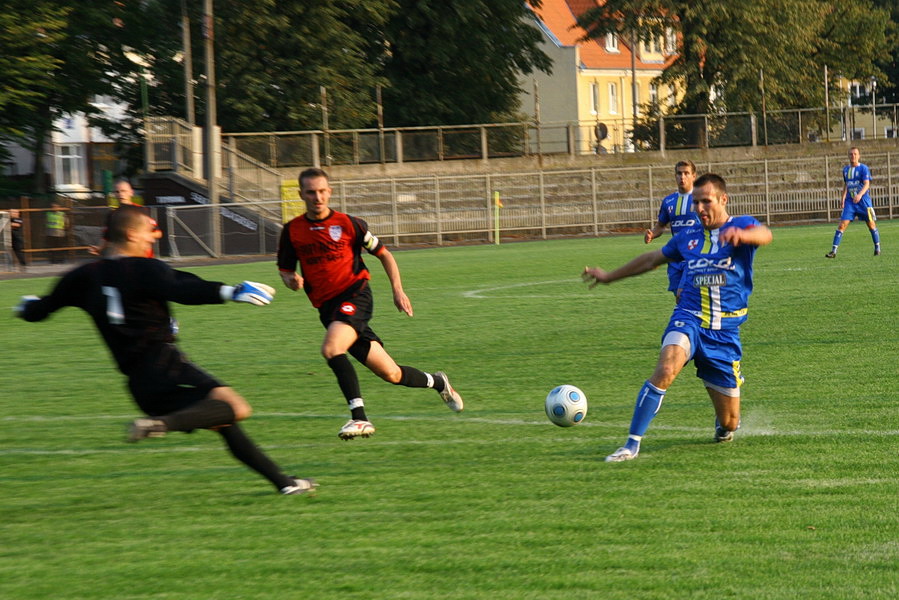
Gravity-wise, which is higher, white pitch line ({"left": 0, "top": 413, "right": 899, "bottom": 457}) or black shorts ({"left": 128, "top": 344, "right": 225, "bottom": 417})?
black shorts ({"left": 128, "top": 344, "right": 225, "bottom": 417})

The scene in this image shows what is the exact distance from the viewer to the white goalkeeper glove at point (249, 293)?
5633 millimetres

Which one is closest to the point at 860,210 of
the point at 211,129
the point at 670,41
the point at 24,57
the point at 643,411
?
the point at 211,129

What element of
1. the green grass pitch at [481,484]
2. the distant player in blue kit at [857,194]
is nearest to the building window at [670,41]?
the distant player in blue kit at [857,194]

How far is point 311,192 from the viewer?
8.28 metres

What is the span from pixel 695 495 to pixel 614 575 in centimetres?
141

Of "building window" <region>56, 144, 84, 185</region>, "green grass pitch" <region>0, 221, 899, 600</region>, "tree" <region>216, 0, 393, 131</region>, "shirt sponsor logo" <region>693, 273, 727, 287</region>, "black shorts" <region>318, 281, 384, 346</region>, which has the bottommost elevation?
"green grass pitch" <region>0, 221, 899, 600</region>

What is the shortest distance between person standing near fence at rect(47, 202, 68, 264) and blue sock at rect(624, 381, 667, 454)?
96.4 ft

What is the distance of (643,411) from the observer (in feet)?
23.0

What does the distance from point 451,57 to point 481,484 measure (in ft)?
131

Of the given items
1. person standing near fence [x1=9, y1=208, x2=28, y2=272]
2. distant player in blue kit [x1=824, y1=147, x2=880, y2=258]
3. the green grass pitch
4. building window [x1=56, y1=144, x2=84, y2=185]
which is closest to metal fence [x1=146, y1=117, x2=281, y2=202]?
person standing near fence [x1=9, y1=208, x2=28, y2=272]

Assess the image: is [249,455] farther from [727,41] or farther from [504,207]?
[727,41]

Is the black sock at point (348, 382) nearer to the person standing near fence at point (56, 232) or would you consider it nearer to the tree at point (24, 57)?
the person standing near fence at point (56, 232)

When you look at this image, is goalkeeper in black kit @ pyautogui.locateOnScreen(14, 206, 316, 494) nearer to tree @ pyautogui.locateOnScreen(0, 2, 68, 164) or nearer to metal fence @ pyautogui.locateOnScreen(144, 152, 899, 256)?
metal fence @ pyautogui.locateOnScreen(144, 152, 899, 256)

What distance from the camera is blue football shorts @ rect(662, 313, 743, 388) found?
711cm
